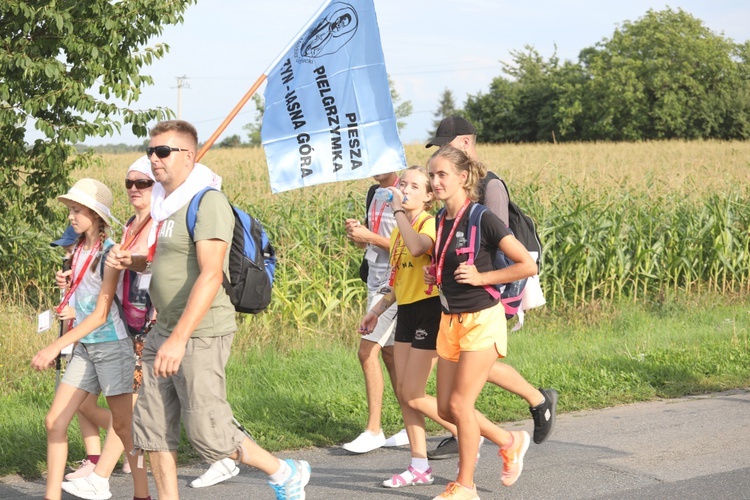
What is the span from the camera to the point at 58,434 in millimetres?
4457

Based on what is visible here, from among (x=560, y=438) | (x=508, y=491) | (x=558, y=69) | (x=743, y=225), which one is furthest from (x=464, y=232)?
(x=558, y=69)

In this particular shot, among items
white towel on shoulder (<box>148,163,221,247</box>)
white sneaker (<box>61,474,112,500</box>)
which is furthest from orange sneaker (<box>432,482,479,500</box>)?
white towel on shoulder (<box>148,163,221,247</box>)

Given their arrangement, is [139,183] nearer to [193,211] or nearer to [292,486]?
[193,211]

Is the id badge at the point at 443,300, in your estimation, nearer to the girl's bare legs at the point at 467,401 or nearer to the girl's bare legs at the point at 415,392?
the girl's bare legs at the point at 467,401

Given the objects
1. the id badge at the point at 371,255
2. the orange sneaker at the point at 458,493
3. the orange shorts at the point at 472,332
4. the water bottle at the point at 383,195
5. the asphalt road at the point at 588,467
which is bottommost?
the asphalt road at the point at 588,467

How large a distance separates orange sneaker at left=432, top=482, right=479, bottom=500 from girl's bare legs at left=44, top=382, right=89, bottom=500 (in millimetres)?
1833

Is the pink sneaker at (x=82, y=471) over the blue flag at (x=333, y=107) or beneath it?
beneath

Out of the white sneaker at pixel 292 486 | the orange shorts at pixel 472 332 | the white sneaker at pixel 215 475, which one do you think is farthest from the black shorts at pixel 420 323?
the white sneaker at pixel 215 475

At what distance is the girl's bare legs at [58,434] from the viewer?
4.43m

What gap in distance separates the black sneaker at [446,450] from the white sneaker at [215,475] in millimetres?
1278

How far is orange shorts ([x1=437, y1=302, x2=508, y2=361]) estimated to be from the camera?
457cm

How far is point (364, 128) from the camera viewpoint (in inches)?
219

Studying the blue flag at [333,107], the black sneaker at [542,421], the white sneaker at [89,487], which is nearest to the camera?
the white sneaker at [89,487]

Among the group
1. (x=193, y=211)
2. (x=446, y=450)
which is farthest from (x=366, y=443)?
(x=193, y=211)
